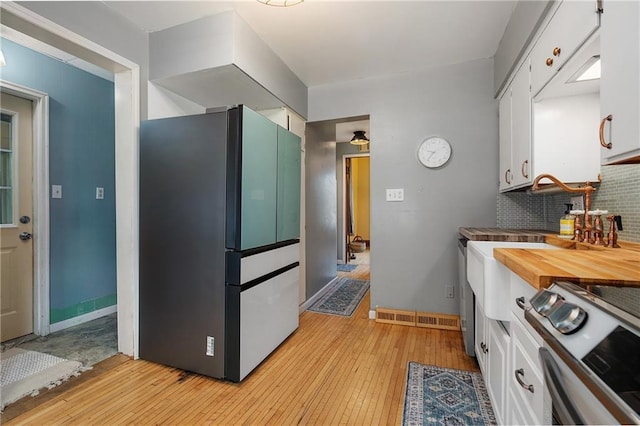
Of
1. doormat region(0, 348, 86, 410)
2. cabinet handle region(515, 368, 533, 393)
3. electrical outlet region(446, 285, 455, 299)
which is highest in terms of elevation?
cabinet handle region(515, 368, 533, 393)

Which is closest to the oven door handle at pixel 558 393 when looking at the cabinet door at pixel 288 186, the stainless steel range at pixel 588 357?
the stainless steel range at pixel 588 357

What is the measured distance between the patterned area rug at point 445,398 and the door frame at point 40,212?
9.70 feet

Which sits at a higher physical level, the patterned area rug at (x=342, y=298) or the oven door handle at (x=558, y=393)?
the oven door handle at (x=558, y=393)

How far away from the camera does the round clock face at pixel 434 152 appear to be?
2637 millimetres

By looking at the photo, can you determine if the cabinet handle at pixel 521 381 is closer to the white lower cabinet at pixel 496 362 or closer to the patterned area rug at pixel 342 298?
the white lower cabinet at pixel 496 362

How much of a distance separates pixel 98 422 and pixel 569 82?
297 cm

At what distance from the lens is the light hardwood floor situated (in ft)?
4.76

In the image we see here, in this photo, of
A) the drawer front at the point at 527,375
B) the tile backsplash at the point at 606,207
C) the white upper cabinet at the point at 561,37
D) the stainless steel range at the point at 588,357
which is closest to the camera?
the stainless steel range at the point at 588,357

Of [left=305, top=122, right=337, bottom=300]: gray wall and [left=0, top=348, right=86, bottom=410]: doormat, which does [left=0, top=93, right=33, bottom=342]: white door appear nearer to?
[left=0, top=348, right=86, bottom=410]: doormat

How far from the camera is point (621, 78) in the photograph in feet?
3.10

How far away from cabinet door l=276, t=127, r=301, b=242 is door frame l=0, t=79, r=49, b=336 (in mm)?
2040

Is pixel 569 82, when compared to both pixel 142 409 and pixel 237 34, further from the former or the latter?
pixel 142 409

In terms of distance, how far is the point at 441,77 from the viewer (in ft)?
8.70

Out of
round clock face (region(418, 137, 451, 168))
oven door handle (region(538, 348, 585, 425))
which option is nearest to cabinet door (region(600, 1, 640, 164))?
oven door handle (region(538, 348, 585, 425))
